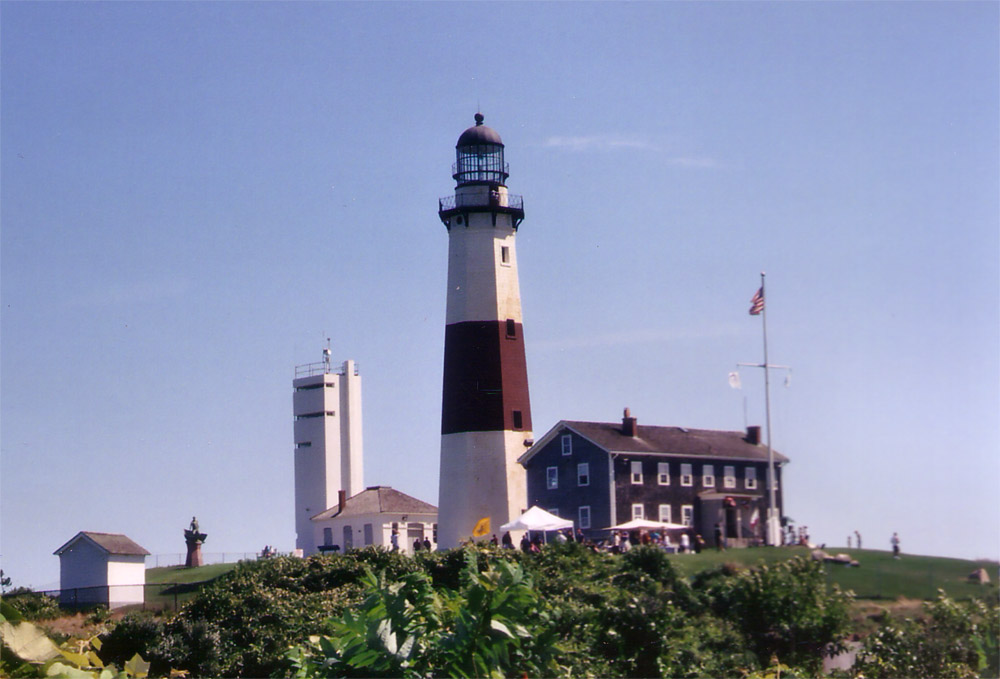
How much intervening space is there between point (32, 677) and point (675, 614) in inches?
889

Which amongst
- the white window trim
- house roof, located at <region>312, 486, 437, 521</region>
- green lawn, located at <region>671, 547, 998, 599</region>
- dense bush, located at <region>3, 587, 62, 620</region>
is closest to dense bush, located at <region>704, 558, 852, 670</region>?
green lawn, located at <region>671, 547, 998, 599</region>

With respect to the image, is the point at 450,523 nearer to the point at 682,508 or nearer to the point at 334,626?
the point at 682,508

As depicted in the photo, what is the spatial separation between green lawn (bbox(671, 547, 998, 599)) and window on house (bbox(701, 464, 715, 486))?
16.9 meters

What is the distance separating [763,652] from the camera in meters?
24.2

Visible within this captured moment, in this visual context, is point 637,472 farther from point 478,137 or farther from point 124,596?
point 124,596

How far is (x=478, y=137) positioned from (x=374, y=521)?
22820mm

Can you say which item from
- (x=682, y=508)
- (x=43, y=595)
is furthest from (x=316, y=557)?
(x=682, y=508)

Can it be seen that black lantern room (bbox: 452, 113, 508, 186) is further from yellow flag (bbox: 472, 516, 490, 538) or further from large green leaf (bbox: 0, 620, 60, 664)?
large green leaf (bbox: 0, 620, 60, 664)

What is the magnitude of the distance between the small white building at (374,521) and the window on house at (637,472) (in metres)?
15.4

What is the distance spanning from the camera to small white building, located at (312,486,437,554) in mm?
62625

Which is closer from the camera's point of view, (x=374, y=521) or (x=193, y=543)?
(x=193, y=543)

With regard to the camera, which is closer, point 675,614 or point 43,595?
point 675,614

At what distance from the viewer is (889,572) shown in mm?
25203

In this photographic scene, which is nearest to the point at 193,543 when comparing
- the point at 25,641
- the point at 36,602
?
the point at 36,602
